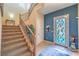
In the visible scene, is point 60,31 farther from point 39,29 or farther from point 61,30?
point 39,29

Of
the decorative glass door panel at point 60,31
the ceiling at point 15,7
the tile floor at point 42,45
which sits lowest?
the tile floor at point 42,45

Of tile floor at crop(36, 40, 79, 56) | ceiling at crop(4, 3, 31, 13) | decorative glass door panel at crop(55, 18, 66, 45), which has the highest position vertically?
ceiling at crop(4, 3, 31, 13)

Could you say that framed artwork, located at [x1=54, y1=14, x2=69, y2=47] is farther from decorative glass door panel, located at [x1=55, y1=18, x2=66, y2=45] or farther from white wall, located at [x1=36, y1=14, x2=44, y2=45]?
white wall, located at [x1=36, y1=14, x2=44, y2=45]

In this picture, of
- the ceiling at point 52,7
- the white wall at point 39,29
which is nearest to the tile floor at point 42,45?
the white wall at point 39,29

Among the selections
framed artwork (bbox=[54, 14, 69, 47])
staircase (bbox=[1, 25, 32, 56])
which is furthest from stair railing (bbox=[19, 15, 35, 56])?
framed artwork (bbox=[54, 14, 69, 47])

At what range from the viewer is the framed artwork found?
135cm

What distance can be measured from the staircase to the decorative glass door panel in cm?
39

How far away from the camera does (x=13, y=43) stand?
136cm

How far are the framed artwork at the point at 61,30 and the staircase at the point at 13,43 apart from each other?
1.30 feet

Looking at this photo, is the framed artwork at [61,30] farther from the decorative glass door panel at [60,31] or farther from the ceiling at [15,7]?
the ceiling at [15,7]

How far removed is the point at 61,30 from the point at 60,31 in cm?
2

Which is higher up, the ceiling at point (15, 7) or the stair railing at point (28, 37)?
the ceiling at point (15, 7)

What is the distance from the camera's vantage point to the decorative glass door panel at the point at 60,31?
4.52 feet

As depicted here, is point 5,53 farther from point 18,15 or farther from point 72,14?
point 72,14
